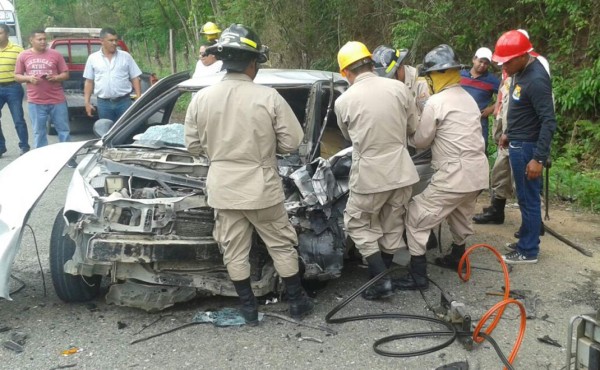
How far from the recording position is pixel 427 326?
12.1 feet

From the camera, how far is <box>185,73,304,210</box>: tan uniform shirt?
11.2ft

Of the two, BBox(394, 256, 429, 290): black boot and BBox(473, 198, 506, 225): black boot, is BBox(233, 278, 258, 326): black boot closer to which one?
BBox(394, 256, 429, 290): black boot

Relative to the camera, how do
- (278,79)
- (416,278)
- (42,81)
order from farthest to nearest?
1. (42,81)
2. (278,79)
3. (416,278)

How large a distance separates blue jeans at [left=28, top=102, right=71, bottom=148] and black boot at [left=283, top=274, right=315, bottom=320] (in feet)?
17.7

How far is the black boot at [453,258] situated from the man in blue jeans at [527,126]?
0.44m

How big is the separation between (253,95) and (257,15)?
28.2 ft

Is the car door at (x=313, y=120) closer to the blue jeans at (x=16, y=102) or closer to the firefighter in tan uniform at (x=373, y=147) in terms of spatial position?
Answer: the firefighter in tan uniform at (x=373, y=147)

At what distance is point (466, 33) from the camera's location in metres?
9.18

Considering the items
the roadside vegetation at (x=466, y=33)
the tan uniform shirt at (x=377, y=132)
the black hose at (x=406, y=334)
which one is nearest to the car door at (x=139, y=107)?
the tan uniform shirt at (x=377, y=132)

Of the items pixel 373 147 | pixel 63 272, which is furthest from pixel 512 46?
pixel 63 272

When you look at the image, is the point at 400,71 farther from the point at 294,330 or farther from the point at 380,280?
the point at 294,330

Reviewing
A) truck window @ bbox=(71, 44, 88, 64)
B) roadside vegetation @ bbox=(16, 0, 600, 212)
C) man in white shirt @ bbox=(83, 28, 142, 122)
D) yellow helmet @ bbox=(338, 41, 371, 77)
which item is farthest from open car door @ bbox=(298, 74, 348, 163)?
truck window @ bbox=(71, 44, 88, 64)

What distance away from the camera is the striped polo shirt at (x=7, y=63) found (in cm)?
802

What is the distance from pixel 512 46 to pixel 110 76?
195 inches
